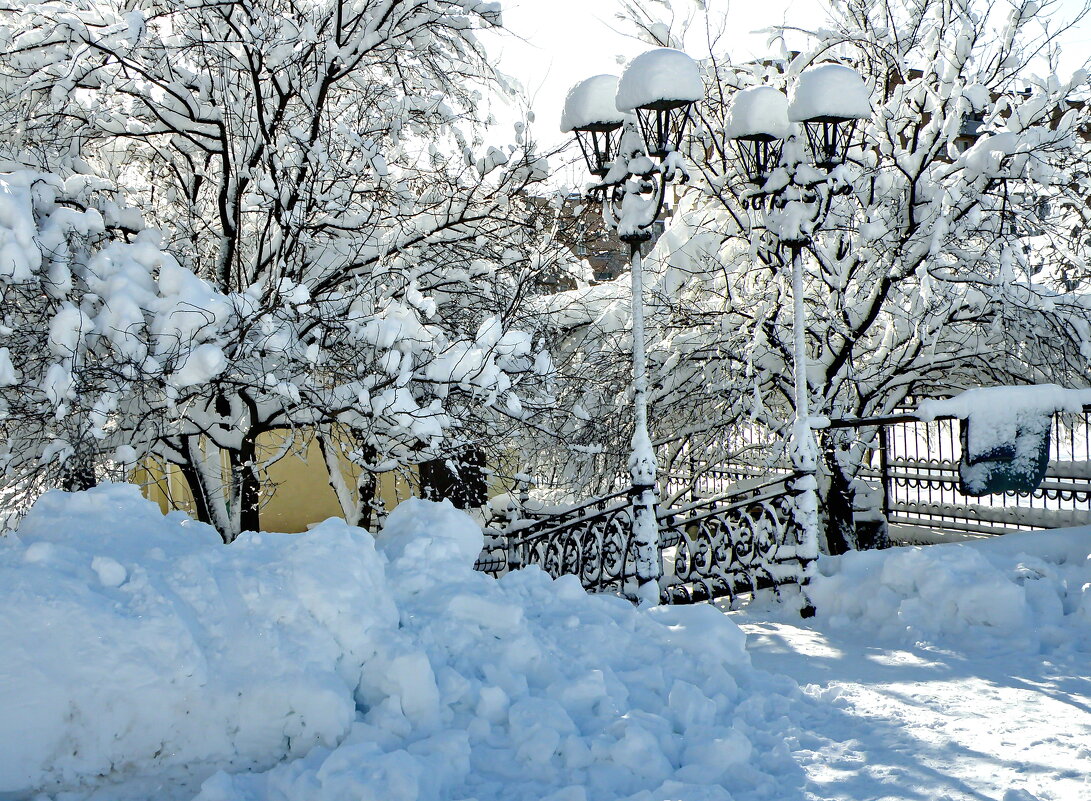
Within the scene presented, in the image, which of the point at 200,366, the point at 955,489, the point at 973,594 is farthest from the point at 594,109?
the point at 955,489

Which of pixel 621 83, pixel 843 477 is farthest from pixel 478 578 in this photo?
pixel 843 477

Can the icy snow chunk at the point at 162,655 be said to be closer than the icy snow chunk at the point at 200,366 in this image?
Yes

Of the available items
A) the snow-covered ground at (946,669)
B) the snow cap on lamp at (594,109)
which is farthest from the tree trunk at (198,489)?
the snow-covered ground at (946,669)

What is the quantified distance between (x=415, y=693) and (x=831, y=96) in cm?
469

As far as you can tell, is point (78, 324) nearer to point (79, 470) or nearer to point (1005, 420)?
point (79, 470)

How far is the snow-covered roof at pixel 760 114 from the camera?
6.44m

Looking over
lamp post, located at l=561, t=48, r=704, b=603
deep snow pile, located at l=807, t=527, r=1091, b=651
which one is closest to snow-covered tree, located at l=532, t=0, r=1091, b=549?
lamp post, located at l=561, t=48, r=704, b=603

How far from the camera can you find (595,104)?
19.7ft

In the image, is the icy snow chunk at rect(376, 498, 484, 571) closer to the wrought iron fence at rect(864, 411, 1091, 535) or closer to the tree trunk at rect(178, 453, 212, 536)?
the tree trunk at rect(178, 453, 212, 536)

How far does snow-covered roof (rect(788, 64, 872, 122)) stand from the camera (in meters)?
5.97

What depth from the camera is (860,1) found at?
30.9 ft

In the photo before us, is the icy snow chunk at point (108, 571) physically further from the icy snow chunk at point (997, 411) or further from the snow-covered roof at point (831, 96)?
the snow-covered roof at point (831, 96)

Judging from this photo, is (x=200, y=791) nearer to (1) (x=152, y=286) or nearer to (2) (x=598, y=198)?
(1) (x=152, y=286)

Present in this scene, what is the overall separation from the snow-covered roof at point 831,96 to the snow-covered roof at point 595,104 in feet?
3.89
